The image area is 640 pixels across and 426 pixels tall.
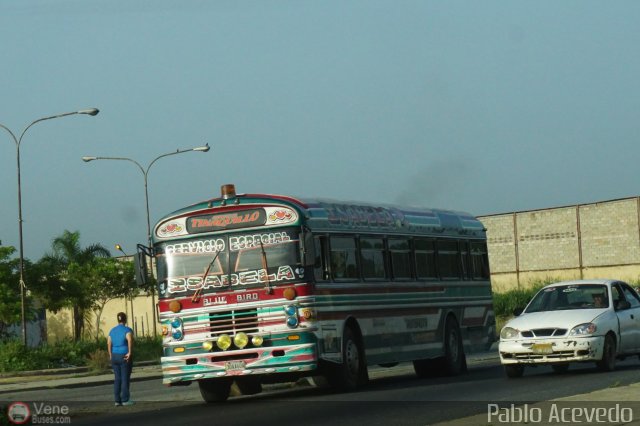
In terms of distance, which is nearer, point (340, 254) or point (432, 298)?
point (340, 254)

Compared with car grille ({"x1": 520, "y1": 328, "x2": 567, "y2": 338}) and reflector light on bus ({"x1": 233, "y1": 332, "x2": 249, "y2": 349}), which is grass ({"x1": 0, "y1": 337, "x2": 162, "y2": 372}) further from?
car grille ({"x1": 520, "y1": 328, "x2": 567, "y2": 338})

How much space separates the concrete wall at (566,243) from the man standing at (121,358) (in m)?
47.3

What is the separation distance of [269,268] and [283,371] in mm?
1633

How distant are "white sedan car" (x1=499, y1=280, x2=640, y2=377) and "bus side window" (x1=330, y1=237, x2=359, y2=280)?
276 centimetres

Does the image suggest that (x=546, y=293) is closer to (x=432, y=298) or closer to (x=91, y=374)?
(x=432, y=298)

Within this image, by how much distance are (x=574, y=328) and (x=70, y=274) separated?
58645 mm

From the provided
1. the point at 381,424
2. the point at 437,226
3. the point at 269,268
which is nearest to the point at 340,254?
the point at 269,268

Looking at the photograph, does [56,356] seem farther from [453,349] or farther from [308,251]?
[308,251]

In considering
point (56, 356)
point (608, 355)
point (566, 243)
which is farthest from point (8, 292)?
point (608, 355)

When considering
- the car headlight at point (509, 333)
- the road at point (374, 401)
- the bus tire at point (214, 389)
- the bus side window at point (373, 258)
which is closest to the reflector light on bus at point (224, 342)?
the road at point (374, 401)

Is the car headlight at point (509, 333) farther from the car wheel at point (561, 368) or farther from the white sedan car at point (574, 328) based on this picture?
the car wheel at point (561, 368)

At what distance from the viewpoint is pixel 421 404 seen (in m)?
17.8

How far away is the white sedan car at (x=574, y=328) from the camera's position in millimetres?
20812

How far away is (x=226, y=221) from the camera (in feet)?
68.2
